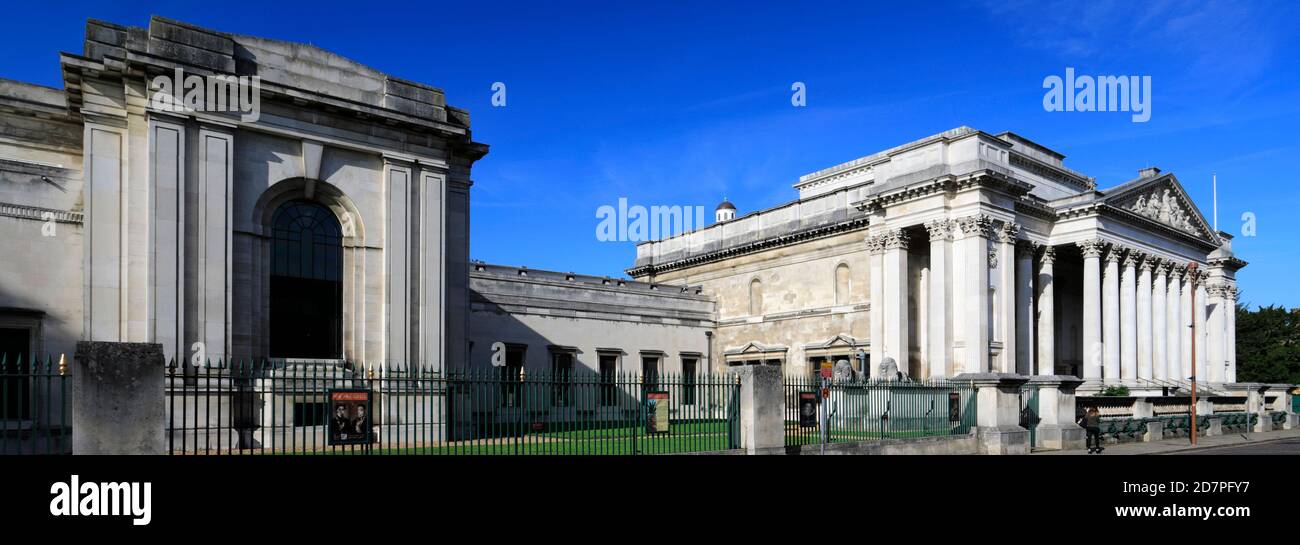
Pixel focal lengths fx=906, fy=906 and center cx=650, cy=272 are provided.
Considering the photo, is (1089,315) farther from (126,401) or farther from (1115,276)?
(126,401)

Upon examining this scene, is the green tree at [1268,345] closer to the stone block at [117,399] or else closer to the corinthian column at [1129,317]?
the corinthian column at [1129,317]

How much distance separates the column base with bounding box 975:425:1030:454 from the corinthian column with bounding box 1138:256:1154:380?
20179 mm

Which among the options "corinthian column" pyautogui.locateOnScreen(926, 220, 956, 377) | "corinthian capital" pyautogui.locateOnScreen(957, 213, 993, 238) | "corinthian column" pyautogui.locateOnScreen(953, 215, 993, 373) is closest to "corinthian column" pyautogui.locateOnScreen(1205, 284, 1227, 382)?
"corinthian column" pyautogui.locateOnScreen(953, 215, 993, 373)

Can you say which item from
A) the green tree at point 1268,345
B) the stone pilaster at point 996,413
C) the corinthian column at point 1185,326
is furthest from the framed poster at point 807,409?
the green tree at point 1268,345

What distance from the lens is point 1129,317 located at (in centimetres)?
3941

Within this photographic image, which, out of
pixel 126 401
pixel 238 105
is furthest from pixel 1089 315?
pixel 126 401

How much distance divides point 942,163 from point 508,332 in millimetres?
18380

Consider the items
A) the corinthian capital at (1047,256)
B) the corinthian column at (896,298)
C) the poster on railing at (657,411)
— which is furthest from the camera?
the corinthian capital at (1047,256)

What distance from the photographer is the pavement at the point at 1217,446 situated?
25.0m

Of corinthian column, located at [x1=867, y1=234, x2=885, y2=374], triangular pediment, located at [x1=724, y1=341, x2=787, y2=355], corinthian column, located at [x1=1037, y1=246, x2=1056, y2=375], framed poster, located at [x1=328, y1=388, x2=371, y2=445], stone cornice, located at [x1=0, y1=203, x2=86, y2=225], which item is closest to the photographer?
framed poster, located at [x1=328, y1=388, x2=371, y2=445]

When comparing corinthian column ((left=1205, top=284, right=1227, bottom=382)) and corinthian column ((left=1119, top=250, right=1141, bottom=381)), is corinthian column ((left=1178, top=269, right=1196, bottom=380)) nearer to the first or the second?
corinthian column ((left=1205, top=284, right=1227, bottom=382))

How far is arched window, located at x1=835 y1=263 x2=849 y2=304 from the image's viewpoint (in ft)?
132

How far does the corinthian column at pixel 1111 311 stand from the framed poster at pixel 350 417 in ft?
112
